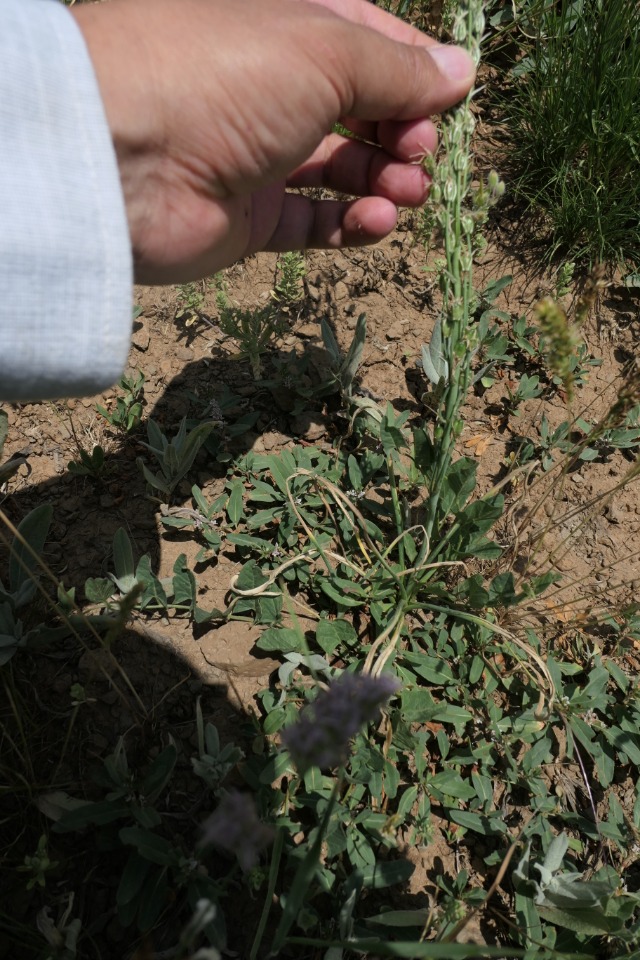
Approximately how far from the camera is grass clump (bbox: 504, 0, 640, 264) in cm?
235

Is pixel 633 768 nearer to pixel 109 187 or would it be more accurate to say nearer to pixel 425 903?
pixel 425 903

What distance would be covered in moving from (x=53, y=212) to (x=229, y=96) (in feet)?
1.57

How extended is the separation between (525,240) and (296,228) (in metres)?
1.06

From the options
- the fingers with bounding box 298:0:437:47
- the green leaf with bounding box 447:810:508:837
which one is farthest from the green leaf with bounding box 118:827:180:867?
the fingers with bounding box 298:0:437:47

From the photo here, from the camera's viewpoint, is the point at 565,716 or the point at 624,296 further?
the point at 624,296

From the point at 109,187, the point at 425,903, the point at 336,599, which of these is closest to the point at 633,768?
the point at 425,903

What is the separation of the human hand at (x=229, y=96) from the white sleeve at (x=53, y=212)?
128 millimetres

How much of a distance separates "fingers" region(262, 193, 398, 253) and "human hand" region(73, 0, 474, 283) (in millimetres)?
177

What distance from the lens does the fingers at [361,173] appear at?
1953mm

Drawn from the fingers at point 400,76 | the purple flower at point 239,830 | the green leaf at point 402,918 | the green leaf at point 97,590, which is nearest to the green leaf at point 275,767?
the green leaf at point 402,918

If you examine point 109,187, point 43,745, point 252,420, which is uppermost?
point 109,187

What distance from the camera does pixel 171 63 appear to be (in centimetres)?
137

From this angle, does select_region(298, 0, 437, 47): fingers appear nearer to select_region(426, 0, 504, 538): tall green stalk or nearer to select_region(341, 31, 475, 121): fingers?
select_region(341, 31, 475, 121): fingers

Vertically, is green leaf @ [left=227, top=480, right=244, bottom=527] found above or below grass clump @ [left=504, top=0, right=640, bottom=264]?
below
